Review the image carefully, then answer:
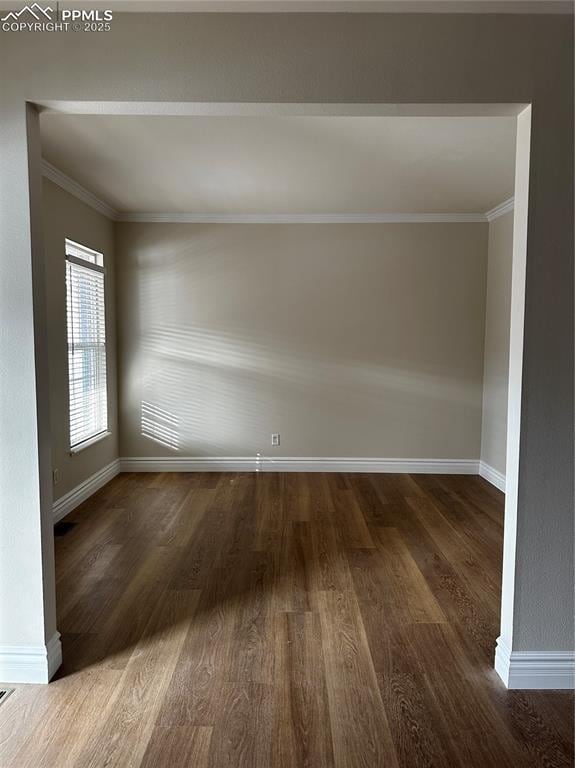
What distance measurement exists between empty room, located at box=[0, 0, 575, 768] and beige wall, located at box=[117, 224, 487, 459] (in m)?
0.02

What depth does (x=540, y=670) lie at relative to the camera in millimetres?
2078

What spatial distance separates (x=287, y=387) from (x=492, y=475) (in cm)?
220

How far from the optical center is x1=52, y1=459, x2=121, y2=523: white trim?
387cm

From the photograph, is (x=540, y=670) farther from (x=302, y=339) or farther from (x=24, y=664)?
(x=302, y=339)

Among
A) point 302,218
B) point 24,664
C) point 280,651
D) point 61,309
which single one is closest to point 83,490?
point 61,309

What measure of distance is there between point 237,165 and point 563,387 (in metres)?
2.62

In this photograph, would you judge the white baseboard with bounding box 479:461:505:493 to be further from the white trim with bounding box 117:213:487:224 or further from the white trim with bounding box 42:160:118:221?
the white trim with bounding box 42:160:118:221

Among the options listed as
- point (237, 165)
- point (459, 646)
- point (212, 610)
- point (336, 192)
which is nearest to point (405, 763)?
point (459, 646)

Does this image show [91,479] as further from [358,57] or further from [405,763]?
[358,57]

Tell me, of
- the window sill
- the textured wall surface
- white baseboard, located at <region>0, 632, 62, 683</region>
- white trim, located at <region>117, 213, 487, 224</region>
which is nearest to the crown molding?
white trim, located at <region>117, 213, 487, 224</region>

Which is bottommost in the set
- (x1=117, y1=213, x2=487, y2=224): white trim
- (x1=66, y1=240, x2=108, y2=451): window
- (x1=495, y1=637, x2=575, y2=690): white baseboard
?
(x1=495, y1=637, x2=575, y2=690): white baseboard

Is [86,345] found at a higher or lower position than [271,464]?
higher

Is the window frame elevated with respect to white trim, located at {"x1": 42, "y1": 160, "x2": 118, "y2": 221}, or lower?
lower

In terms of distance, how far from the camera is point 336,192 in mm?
4219
